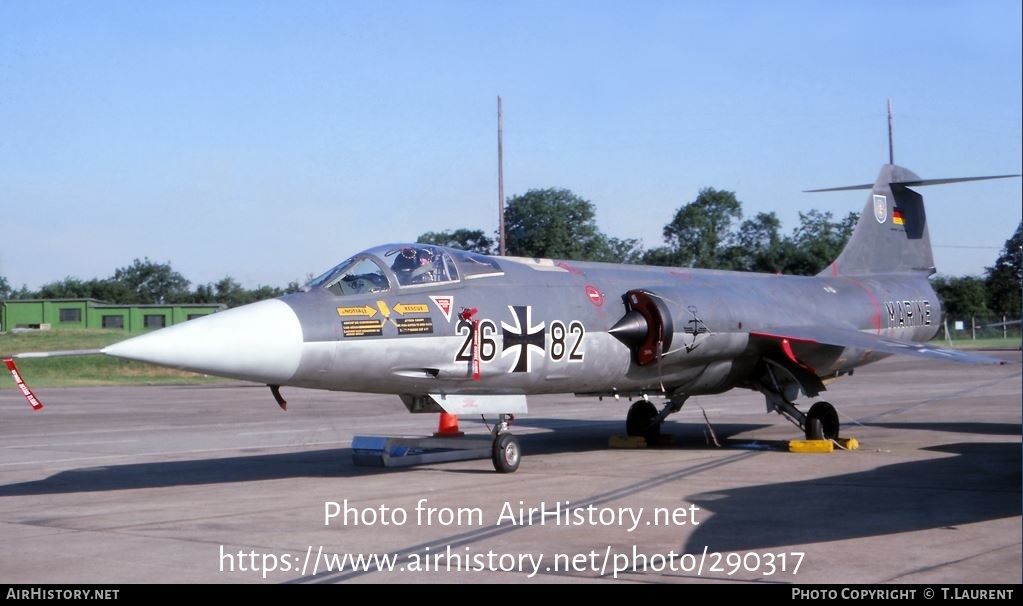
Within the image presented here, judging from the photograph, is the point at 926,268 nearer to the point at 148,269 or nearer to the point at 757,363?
the point at 757,363

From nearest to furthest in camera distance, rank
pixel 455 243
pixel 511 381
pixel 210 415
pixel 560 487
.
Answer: pixel 560 487 < pixel 511 381 < pixel 210 415 < pixel 455 243

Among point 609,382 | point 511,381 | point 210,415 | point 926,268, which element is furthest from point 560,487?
point 210,415

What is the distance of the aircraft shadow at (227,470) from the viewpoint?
39.8 ft

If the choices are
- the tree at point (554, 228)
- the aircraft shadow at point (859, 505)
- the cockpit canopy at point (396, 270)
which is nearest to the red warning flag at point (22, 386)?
the cockpit canopy at point (396, 270)

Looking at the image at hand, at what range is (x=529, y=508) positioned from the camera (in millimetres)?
9906

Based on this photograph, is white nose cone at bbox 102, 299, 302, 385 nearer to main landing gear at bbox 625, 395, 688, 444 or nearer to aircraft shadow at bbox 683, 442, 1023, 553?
aircraft shadow at bbox 683, 442, 1023, 553

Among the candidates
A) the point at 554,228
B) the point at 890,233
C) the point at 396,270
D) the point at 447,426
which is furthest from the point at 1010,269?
the point at 554,228

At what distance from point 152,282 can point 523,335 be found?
8324 cm

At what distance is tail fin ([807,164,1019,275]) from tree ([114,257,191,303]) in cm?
7404

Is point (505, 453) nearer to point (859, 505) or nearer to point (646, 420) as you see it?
point (859, 505)

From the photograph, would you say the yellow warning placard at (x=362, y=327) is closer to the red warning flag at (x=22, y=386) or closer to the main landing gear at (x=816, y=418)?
the red warning flag at (x=22, y=386)

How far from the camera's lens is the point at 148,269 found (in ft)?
299

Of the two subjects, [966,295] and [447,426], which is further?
[966,295]
